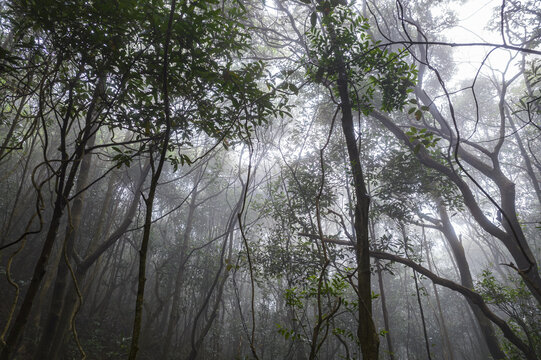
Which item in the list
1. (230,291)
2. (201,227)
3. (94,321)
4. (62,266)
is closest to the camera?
(62,266)

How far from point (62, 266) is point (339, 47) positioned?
3993 mm

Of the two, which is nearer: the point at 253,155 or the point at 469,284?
the point at 253,155

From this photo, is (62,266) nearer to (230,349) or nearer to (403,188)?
(403,188)

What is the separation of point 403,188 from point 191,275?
875 centimetres

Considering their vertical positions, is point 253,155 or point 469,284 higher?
point 253,155

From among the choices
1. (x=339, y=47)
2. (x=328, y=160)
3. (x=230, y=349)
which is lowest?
(x=230, y=349)

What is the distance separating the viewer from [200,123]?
2500 millimetres

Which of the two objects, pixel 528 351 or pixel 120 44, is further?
pixel 528 351

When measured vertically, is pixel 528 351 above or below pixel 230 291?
below

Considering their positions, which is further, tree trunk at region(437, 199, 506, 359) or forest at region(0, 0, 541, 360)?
tree trunk at region(437, 199, 506, 359)

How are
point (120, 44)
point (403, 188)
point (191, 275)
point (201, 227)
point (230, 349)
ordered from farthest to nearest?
point (201, 227) → point (230, 349) → point (191, 275) → point (403, 188) → point (120, 44)

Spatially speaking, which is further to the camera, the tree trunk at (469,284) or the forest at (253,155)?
the tree trunk at (469,284)

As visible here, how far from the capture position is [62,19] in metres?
1.92

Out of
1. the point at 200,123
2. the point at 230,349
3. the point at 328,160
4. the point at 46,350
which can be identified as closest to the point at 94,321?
the point at 230,349
